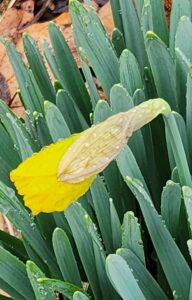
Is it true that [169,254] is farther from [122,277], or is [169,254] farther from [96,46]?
[96,46]

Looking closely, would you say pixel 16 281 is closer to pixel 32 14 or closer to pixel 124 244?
pixel 124 244

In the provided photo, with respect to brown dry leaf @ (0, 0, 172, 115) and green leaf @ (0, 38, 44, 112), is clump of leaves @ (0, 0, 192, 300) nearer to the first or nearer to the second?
green leaf @ (0, 38, 44, 112)

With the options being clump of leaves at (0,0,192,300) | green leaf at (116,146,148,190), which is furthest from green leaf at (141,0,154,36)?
green leaf at (116,146,148,190)

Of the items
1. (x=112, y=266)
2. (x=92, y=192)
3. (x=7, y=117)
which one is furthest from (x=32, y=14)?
(x=112, y=266)

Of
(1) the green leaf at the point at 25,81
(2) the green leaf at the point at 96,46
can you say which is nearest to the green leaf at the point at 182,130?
(2) the green leaf at the point at 96,46

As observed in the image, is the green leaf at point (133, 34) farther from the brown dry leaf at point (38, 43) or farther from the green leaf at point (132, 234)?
the brown dry leaf at point (38, 43)
